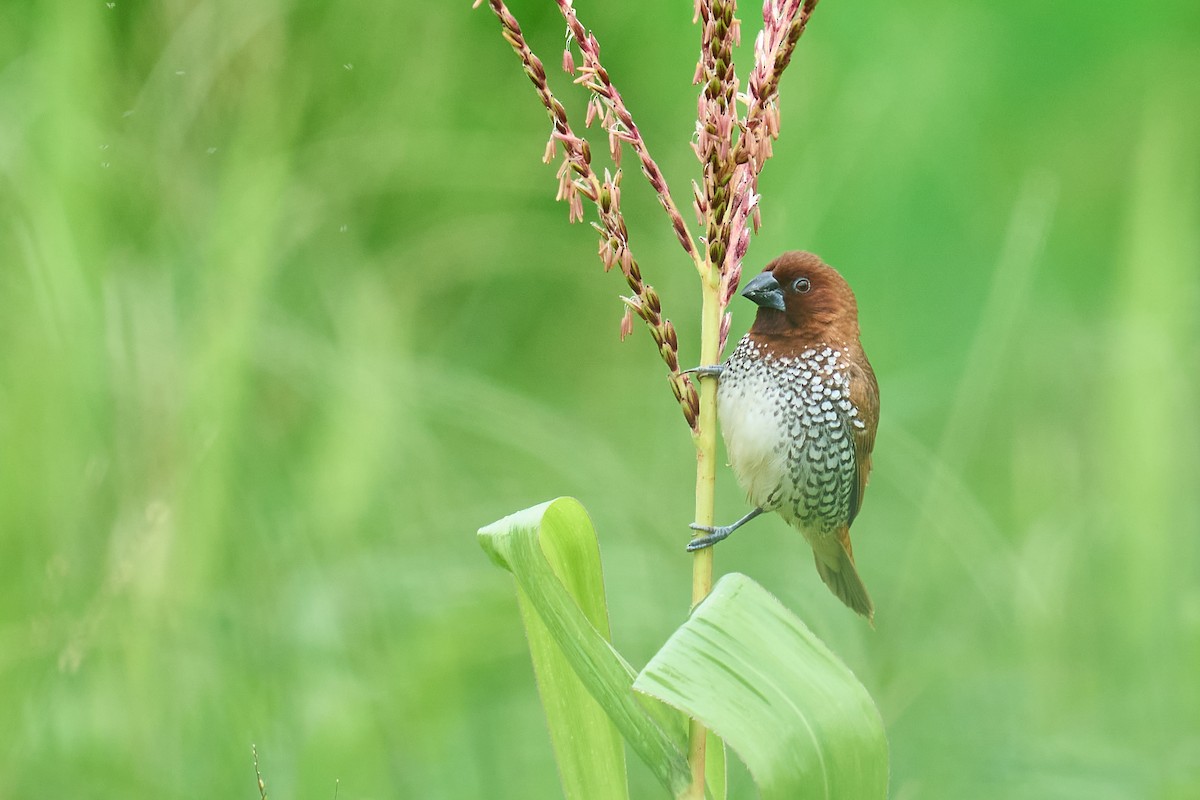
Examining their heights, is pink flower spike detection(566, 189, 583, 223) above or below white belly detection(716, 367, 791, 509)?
above

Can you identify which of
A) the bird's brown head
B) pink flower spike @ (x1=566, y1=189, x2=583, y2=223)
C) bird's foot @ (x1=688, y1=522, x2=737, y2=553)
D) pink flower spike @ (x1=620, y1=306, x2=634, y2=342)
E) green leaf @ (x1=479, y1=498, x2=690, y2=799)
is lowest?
green leaf @ (x1=479, y1=498, x2=690, y2=799)

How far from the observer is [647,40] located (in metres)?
3.50

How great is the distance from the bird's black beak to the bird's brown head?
0.02 m

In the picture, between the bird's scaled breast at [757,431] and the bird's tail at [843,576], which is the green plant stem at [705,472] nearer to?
the bird's scaled breast at [757,431]

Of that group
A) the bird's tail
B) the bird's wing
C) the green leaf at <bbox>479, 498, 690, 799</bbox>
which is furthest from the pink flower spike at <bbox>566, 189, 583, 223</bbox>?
the bird's tail

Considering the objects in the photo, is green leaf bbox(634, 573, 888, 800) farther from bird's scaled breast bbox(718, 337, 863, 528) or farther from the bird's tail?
the bird's tail

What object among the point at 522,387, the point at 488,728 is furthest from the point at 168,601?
the point at 522,387

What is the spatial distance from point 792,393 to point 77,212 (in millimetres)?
1615

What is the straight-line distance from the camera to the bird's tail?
2111mm

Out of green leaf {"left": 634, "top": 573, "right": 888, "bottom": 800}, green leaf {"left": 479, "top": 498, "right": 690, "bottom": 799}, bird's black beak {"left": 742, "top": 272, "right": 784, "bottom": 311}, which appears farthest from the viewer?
bird's black beak {"left": 742, "top": 272, "right": 784, "bottom": 311}

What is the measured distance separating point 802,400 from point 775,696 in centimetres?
83

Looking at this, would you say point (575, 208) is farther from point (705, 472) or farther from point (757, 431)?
point (757, 431)

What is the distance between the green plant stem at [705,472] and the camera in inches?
52.0

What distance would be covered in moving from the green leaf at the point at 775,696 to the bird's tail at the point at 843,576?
2.92ft
